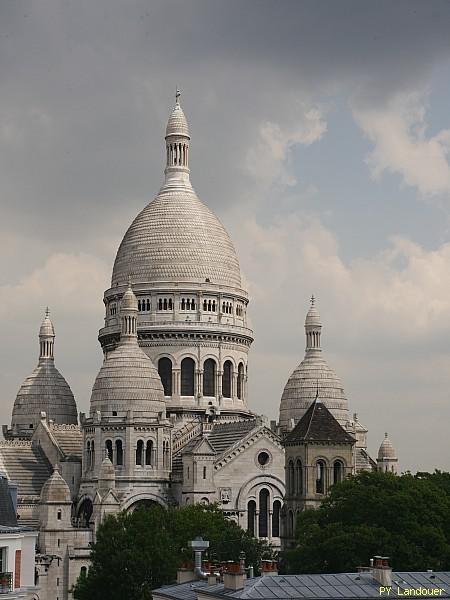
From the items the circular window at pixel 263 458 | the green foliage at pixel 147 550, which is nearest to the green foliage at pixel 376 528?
the green foliage at pixel 147 550

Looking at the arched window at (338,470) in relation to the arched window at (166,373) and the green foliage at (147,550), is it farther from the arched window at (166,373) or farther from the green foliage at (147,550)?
the arched window at (166,373)

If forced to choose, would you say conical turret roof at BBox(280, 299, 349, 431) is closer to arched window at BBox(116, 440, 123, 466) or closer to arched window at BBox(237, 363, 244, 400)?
arched window at BBox(237, 363, 244, 400)

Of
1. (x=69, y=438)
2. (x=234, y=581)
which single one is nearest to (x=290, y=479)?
(x=69, y=438)

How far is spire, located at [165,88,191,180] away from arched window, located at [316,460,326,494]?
38.2 meters

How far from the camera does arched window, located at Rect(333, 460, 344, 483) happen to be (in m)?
99.8

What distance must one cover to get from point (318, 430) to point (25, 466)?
2795 cm

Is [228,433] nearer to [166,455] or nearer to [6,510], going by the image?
[166,455]

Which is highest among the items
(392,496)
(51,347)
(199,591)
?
(51,347)

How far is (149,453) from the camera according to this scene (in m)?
113

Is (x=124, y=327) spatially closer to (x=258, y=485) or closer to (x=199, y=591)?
(x=258, y=485)

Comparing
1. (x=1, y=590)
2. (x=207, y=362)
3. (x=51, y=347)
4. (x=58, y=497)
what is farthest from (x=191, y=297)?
(x=1, y=590)

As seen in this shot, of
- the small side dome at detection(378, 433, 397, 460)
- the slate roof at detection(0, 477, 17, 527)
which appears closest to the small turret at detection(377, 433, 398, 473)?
the small side dome at detection(378, 433, 397, 460)

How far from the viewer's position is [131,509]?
112m

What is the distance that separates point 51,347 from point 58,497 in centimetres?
2653
